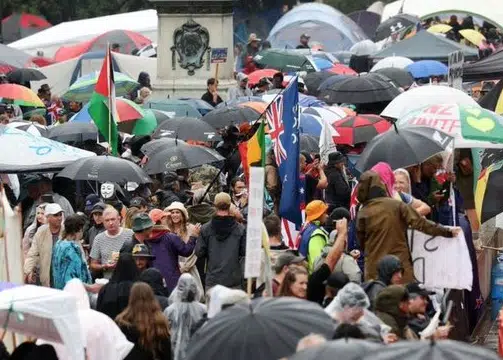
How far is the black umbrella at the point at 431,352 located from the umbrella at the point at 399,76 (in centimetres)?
2176

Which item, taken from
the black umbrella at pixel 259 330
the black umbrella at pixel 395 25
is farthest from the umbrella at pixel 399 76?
the black umbrella at pixel 259 330

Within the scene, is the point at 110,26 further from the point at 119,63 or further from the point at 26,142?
the point at 26,142

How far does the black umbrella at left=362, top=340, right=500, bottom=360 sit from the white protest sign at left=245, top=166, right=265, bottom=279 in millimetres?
3729

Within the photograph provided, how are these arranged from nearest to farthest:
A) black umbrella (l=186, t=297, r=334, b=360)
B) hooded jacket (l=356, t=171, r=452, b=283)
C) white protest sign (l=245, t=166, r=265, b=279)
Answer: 1. black umbrella (l=186, t=297, r=334, b=360)
2. white protest sign (l=245, t=166, r=265, b=279)
3. hooded jacket (l=356, t=171, r=452, b=283)

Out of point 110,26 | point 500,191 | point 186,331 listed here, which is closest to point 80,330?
point 186,331

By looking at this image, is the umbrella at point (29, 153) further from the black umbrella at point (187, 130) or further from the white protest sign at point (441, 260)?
the white protest sign at point (441, 260)

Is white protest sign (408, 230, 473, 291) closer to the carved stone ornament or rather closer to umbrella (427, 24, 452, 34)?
the carved stone ornament

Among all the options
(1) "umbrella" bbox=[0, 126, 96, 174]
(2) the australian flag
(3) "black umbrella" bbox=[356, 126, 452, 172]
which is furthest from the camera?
(1) "umbrella" bbox=[0, 126, 96, 174]

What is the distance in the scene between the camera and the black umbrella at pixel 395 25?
44938 mm

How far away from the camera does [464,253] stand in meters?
15.1

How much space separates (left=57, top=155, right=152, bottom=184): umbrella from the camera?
19.1 metres

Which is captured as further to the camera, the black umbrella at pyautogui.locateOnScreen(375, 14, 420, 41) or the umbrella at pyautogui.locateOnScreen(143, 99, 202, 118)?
the black umbrella at pyautogui.locateOnScreen(375, 14, 420, 41)

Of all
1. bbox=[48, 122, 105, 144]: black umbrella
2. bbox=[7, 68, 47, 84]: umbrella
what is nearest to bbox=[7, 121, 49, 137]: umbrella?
bbox=[48, 122, 105, 144]: black umbrella

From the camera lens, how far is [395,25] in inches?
1794
